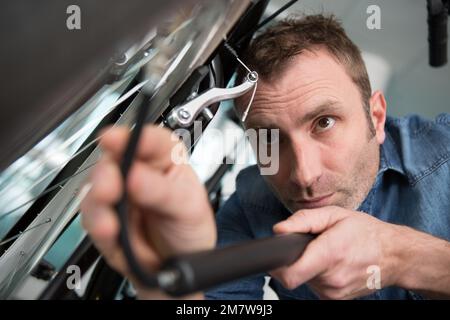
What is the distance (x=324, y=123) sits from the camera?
66 cm

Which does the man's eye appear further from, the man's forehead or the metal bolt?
the metal bolt

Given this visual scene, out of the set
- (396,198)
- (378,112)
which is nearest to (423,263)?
(396,198)

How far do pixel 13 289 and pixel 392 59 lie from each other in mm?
1199

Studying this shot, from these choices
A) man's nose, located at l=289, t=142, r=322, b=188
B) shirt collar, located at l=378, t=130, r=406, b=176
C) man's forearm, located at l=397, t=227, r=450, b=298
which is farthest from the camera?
shirt collar, located at l=378, t=130, r=406, b=176

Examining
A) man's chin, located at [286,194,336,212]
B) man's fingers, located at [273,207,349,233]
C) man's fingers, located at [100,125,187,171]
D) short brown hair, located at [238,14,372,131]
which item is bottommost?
man's chin, located at [286,194,336,212]

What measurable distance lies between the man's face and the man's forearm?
173 mm

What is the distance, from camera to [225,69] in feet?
1.73

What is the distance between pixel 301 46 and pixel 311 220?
0.41 meters

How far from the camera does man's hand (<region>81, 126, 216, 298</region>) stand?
8.2 inches

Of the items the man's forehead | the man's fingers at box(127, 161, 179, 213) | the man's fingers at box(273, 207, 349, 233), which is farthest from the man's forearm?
the man's fingers at box(127, 161, 179, 213)

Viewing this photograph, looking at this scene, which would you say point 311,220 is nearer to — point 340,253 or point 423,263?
point 340,253

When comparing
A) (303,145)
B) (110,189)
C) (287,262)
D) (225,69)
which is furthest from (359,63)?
(110,189)

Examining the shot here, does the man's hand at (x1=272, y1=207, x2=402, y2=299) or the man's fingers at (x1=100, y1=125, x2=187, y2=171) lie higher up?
the man's fingers at (x1=100, y1=125, x2=187, y2=171)
